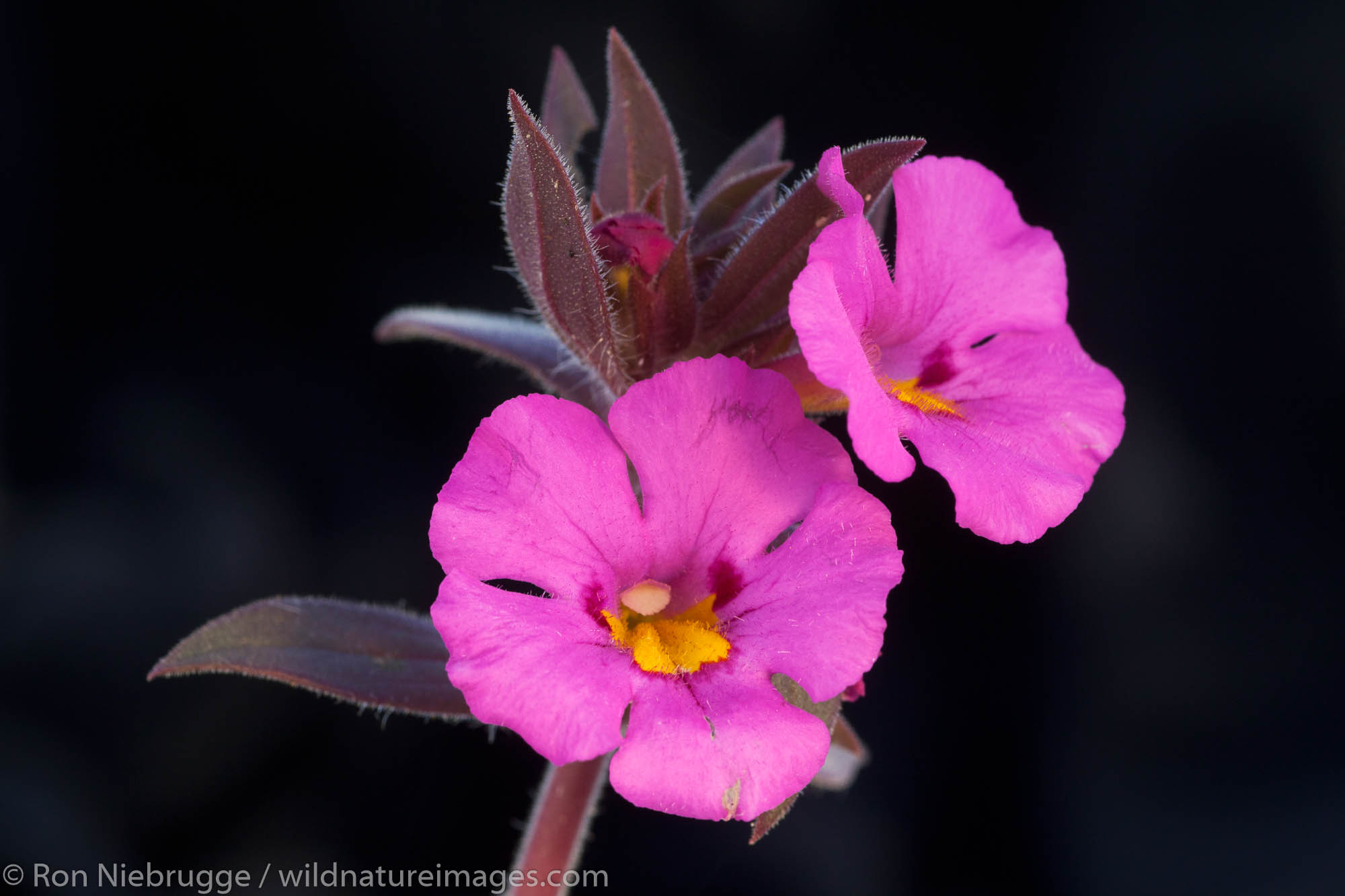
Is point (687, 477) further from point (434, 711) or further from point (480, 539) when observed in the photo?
point (434, 711)

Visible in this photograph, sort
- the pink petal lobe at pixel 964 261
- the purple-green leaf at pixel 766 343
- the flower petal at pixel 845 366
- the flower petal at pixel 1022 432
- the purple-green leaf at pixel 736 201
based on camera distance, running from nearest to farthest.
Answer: the flower petal at pixel 845 366 < the flower petal at pixel 1022 432 < the pink petal lobe at pixel 964 261 < the purple-green leaf at pixel 766 343 < the purple-green leaf at pixel 736 201

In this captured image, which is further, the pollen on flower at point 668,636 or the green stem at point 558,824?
the green stem at point 558,824

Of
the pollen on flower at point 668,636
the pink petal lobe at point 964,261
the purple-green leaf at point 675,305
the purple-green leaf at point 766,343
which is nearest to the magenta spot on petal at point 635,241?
the purple-green leaf at point 675,305

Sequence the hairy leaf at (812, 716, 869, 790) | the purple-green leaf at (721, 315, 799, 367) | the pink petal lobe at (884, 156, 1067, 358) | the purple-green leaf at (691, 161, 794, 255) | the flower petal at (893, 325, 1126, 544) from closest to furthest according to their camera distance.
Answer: the flower petal at (893, 325, 1126, 544) → the pink petal lobe at (884, 156, 1067, 358) → the purple-green leaf at (721, 315, 799, 367) → the purple-green leaf at (691, 161, 794, 255) → the hairy leaf at (812, 716, 869, 790)

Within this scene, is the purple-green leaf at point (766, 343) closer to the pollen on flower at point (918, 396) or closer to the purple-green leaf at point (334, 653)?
the pollen on flower at point (918, 396)

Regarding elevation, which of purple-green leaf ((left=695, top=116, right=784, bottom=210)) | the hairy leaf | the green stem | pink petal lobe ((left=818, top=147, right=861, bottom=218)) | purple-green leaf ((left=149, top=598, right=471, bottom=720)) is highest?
pink petal lobe ((left=818, top=147, right=861, bottom=218))

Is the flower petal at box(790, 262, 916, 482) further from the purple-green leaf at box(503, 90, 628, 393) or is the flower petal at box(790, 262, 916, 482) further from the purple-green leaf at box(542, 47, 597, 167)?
the purple-green leaf at box(542, 47, 597, 167)

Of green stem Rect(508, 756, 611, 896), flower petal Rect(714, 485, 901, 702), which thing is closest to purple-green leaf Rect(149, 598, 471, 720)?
green stem Rect(508, 756, 611, 896)
